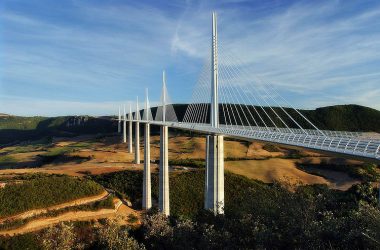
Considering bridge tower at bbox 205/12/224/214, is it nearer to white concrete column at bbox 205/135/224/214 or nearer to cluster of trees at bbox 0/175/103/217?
white concrete column at bbox 205/135/224/214

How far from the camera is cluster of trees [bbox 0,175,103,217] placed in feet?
130

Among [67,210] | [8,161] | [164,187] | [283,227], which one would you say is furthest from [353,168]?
[8,161]

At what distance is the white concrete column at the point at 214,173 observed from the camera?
35691mm

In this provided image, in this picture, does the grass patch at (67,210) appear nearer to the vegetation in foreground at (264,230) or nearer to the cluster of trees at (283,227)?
the vegetation in foreground at (264,230)

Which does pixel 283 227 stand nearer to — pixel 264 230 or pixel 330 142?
pixel 264 230

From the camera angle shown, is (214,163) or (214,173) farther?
(214,163)

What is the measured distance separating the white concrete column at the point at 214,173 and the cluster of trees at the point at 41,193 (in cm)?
1908

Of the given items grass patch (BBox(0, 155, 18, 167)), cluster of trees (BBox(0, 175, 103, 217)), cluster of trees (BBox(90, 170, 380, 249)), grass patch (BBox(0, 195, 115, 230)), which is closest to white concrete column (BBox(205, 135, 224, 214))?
cluster of trees (BBox(90, 170, 380, 249))

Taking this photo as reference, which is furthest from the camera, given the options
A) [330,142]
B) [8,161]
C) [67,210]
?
[8,161]

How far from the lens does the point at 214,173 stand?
117 ft

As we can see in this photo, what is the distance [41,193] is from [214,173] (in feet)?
72.5

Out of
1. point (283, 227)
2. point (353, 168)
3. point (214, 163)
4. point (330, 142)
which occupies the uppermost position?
point (330, 142)

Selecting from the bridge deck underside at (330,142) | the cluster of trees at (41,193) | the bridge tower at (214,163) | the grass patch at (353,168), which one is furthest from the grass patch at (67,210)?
the grass patch at (353,168)

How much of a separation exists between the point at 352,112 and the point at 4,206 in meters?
121
